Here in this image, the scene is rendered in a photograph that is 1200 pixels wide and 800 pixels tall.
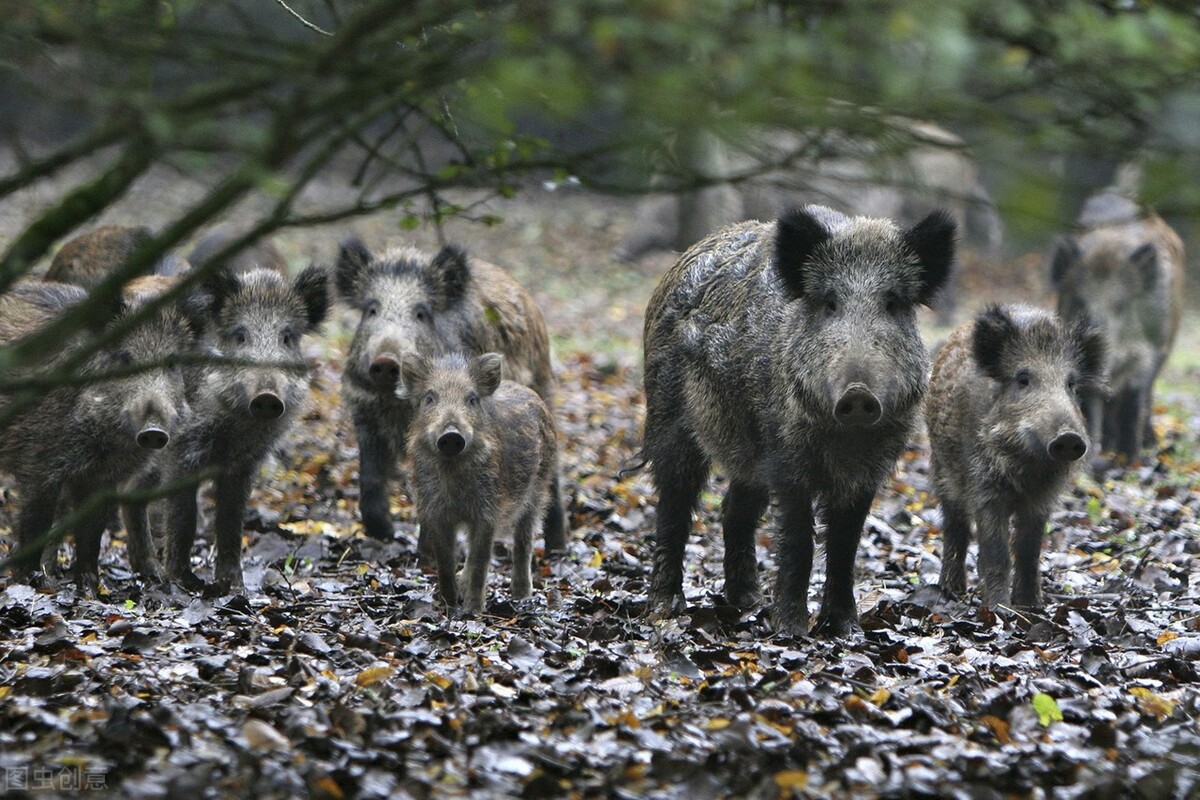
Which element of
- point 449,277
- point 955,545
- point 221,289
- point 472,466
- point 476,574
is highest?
point 449,277

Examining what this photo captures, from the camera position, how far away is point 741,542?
6367 mm

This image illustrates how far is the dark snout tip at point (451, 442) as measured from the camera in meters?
5.92

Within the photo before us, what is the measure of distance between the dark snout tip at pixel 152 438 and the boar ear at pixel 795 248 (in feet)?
9.47

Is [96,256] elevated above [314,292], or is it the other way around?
[96,256]

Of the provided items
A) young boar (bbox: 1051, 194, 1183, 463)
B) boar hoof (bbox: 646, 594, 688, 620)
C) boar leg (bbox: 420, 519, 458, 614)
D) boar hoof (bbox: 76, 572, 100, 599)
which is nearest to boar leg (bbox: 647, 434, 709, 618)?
boar hoof (bbox: 646, 594, 688, 620)

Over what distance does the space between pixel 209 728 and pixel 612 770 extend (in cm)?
120

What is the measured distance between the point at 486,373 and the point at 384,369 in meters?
1.29

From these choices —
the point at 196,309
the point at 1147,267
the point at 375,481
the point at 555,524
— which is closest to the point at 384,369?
the point at 375,481

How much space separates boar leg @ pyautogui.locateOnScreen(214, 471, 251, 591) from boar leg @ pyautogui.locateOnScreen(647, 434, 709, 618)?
2058 millimetres

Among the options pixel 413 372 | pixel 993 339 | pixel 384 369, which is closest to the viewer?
pixel 413 372

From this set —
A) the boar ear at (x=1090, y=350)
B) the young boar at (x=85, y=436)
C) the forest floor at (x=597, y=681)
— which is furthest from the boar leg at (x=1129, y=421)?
the young boar at (x=85, y=436)

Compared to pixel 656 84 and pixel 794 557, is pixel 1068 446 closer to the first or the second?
pixel 794 557

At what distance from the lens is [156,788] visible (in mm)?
3342

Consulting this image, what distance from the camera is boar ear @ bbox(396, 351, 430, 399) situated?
6.50 m
